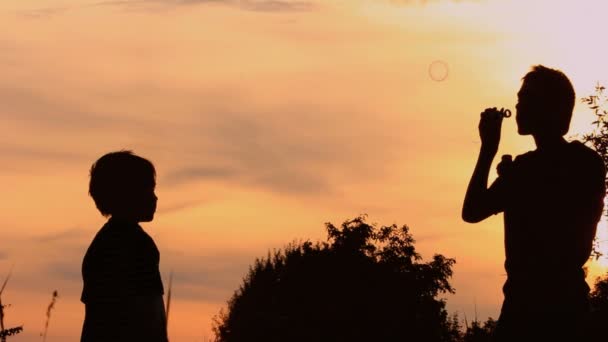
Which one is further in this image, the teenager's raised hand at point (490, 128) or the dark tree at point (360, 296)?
the dark tree at point (360, 296)

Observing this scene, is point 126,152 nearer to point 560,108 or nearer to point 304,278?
point 560,108

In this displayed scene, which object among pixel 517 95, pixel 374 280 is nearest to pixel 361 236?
pixel 374 280

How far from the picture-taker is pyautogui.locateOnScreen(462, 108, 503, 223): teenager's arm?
729 centimetres

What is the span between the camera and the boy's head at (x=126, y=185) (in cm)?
711

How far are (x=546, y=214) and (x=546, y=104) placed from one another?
0.71 meters

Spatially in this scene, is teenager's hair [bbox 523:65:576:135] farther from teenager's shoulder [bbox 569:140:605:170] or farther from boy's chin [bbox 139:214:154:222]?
boy's chin [bbox 139:214:154:222]

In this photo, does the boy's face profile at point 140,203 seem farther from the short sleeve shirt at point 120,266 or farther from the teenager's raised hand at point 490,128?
the teenager's raised hand at point 490,128

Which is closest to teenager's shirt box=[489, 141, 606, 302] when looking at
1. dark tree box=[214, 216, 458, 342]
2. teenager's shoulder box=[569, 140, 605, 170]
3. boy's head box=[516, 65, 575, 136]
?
teenager's shoulder box=[569, 140, 605, 170]

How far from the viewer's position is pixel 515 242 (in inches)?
277

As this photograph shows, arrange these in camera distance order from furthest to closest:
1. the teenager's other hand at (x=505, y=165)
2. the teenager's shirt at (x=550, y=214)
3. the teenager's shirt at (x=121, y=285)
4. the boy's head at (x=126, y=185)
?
the teenager's other hand at (x=505, y=165)
the boy's head at (x=126, y=185)
the teenager's shirt at (x=550, y=214)
the teenager's shirt at (x=121, y=285)

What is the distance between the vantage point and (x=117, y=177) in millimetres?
7113

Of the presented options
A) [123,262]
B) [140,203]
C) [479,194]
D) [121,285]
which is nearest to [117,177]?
[140,203]

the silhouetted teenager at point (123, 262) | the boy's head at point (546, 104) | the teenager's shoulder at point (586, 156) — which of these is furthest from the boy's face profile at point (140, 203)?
the teenager's shoulder at point (586, 156)

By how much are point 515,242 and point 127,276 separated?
2.29 metres
